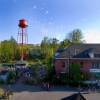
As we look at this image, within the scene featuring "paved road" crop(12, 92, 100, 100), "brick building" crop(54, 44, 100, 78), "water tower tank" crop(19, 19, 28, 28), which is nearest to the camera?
"paved road" crop(12, 92, 100, 100)

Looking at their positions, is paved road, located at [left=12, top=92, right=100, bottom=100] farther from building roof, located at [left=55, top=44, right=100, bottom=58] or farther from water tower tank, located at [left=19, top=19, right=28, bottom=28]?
water tower tank, located at [left=19, top=19, right=28, bottom=28]

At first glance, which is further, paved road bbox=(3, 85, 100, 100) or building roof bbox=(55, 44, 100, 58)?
building roof bbox=(55, 44, 100, 58)

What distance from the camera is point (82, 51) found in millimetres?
59156

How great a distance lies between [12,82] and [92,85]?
15.2 meters

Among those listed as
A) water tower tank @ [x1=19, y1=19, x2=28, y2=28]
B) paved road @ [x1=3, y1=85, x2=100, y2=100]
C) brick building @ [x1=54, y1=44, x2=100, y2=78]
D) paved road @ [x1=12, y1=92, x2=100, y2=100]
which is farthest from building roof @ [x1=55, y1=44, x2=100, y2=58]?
water tower tank @ [x1=19, y1=19, x2=28, y2=28]

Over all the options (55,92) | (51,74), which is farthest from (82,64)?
(55,92)

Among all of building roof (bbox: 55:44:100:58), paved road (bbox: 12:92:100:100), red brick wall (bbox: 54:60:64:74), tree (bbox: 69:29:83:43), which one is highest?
Answer: tree (bbox: 69:29:83:43)

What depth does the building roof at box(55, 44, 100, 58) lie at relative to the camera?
5719cm

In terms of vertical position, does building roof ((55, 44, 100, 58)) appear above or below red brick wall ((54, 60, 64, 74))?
above

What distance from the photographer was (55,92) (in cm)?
4662

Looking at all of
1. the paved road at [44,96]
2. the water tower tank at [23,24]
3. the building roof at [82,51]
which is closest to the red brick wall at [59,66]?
the building roof at [82,51]

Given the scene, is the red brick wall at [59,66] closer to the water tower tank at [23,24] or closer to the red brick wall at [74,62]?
the red brick wall at [74,62]

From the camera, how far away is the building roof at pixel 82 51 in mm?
57188

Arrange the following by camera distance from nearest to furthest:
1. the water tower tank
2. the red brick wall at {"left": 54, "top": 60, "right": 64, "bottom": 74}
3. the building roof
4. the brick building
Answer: the brick building
the building roof
the red brick wall at {"left": 54, "top": 60, "right": 64, "bottom": 74}
the water tower tank
